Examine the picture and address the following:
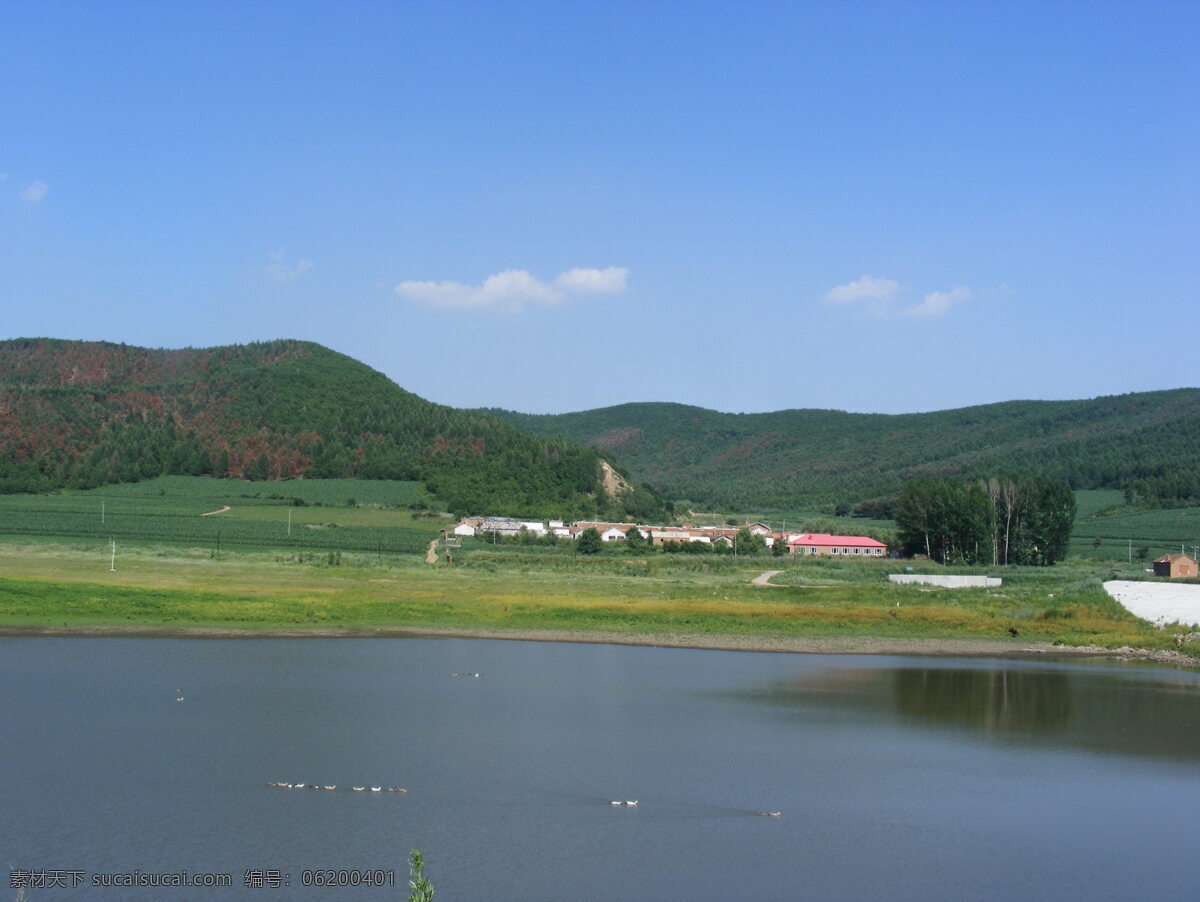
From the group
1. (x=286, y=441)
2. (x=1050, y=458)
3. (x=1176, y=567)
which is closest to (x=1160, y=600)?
(x=1176, y=567)

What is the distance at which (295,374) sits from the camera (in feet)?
411

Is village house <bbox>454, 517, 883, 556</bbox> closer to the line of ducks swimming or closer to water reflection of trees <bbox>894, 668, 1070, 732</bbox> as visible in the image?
water reflection of trees <bbox>894, 668, 1070, 732</bbox>

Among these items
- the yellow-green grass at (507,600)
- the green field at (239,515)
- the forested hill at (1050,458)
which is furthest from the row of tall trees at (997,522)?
the forested hill at (1050,458)

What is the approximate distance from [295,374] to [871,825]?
11441cm

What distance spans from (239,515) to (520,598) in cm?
4470

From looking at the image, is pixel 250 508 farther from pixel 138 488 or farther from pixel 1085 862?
pixel 1085 862

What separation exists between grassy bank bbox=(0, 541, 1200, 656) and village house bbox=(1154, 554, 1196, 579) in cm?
405

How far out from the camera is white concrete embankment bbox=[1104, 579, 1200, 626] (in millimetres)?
46094

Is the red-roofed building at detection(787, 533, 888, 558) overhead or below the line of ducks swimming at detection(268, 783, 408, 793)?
overhead

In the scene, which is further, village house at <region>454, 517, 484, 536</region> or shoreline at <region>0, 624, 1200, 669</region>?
village house at <region>454, 517, 484, 536</region>

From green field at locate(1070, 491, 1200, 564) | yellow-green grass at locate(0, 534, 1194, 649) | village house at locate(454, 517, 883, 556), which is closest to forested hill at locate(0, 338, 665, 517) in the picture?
village house at locate(454, 517, 883, 556)

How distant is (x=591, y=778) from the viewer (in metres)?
19.8

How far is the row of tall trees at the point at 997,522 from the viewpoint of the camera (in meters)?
72.2

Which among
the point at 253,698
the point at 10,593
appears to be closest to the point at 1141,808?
the point at 253,698
